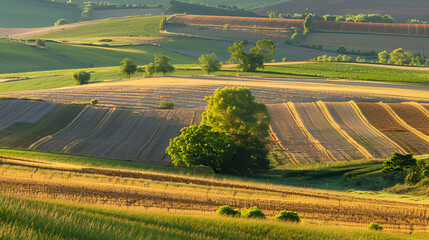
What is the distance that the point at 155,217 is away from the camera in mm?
17703

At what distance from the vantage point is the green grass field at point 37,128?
61.4 meters

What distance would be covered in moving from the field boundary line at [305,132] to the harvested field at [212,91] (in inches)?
179

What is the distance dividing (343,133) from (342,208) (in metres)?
37.7

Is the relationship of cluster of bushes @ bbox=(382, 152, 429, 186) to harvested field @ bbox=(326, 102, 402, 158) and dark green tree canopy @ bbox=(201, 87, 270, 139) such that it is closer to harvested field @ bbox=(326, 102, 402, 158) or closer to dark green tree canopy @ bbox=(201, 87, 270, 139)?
harvested field @ bbox=(326, 102, 402, 158)

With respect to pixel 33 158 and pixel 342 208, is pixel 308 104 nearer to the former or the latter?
pixel 33 158

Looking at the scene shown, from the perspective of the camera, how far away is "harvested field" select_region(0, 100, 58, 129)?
7144cm

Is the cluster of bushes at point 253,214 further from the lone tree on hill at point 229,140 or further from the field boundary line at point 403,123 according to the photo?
the field boundary line at point 403,123

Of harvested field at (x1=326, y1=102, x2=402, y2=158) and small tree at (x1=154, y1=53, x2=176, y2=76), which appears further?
small tree at (x1=154, y1=53, x2=176, y2=76)

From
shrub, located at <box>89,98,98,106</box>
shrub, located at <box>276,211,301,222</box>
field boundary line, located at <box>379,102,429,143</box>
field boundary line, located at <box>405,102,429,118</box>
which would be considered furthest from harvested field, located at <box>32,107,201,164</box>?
field boundary line, located at <box>405,102,429,118</box>

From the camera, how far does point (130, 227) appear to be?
13703 millimetres

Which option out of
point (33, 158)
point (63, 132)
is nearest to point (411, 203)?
point (33, 158)

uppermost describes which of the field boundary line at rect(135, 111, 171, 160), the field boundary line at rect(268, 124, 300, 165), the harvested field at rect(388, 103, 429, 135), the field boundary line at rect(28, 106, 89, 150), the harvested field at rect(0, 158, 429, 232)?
the harvested field at rect(0, 158, 429, 232)

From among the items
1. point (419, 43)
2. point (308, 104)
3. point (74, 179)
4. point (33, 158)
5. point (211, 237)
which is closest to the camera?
point (211, 237)

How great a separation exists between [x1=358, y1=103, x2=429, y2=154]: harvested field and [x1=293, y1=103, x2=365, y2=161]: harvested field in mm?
6100
